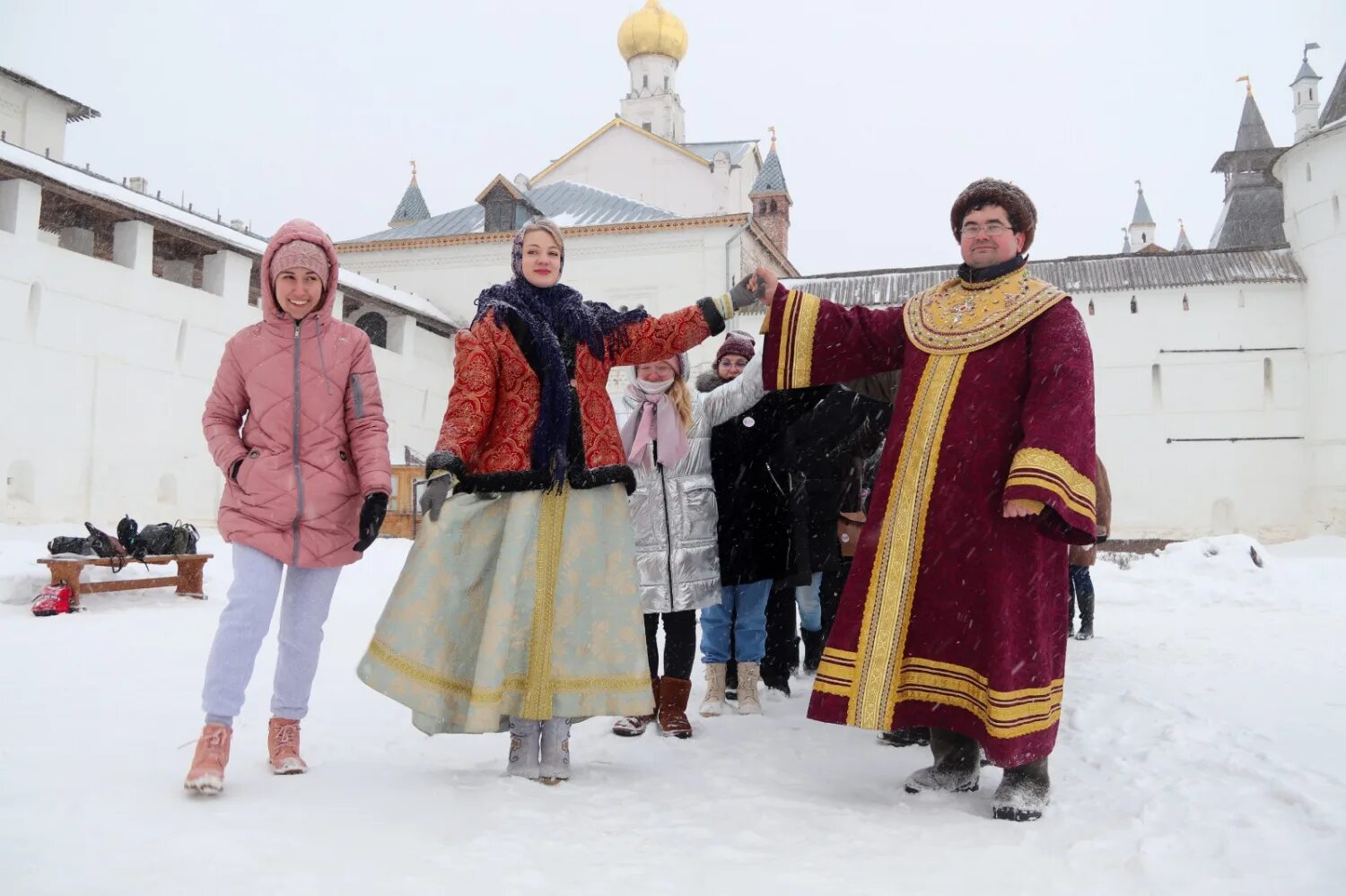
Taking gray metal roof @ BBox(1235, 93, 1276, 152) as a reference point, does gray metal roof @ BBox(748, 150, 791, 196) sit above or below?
below

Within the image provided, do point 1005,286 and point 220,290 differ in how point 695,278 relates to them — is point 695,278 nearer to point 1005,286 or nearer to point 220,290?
point 220,290

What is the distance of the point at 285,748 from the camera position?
2814 mm

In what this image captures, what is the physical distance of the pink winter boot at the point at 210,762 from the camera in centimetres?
245

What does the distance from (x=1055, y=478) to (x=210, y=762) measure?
2.31 m

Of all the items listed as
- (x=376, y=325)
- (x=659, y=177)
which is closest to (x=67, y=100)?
(x=376, y=325)

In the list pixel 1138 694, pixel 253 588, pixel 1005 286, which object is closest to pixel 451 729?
pixel 253 588

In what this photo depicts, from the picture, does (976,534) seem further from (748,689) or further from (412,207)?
(412,207)

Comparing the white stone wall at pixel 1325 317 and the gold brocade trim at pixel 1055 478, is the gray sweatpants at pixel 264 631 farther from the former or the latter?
the white stone wall at pixel 1325 317

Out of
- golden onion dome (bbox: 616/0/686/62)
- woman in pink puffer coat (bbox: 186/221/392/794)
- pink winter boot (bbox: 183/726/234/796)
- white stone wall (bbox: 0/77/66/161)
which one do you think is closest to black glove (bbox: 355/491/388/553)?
woman in pink puffer coat (bbox: 186/221/392/794)

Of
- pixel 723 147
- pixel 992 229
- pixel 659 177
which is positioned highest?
pixel 723 147

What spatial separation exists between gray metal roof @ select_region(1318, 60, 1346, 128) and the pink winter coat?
82.2ft

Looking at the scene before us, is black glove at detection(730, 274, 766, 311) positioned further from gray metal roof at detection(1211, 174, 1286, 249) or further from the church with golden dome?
gray metal roof at detection(1211, 174, 1286, 249)

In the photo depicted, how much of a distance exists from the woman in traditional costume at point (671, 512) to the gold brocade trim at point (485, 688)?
89 cm

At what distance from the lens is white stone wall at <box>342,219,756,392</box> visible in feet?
80.9
